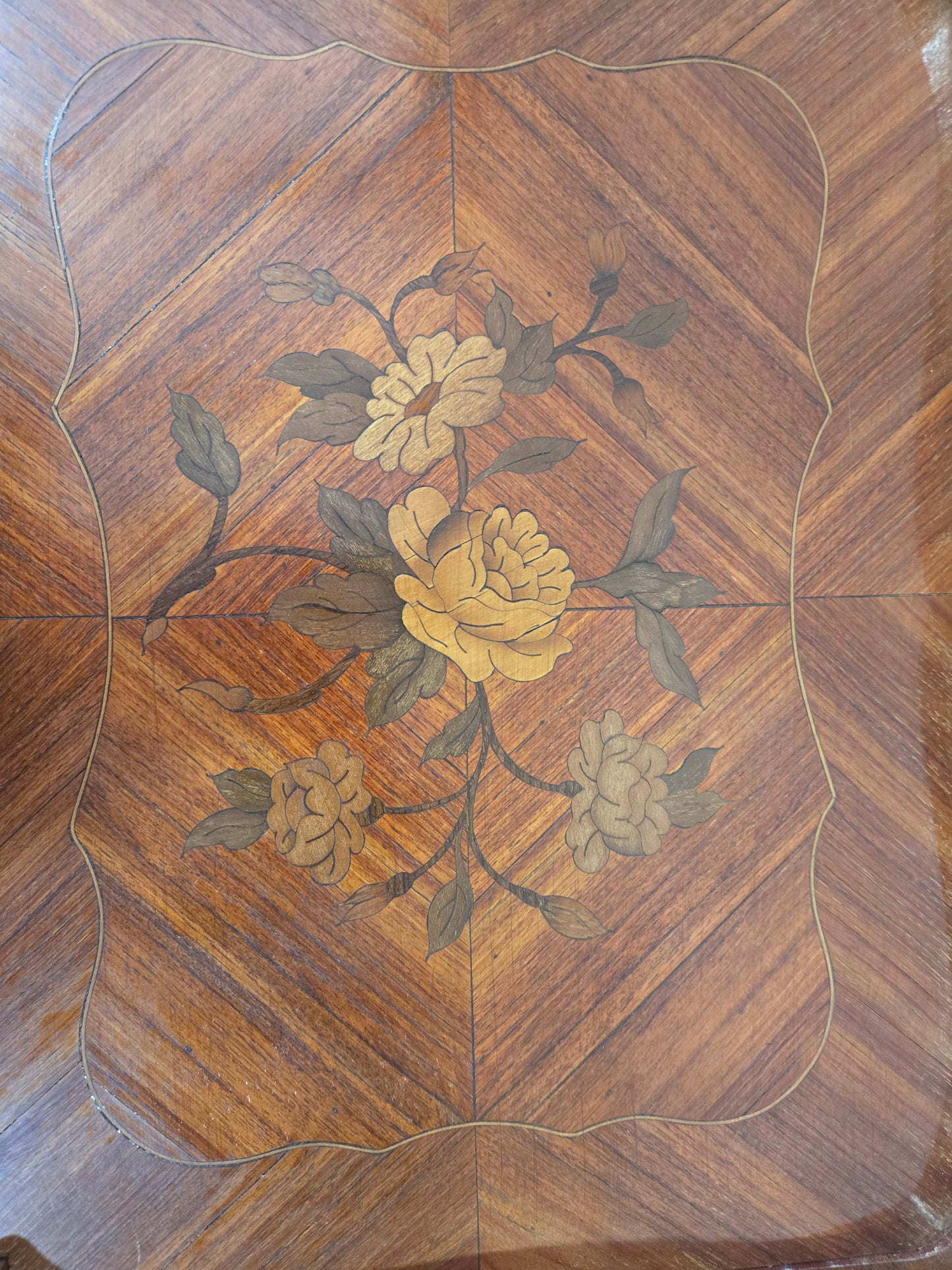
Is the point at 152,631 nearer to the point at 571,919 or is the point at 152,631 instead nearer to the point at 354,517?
the point at 354,517

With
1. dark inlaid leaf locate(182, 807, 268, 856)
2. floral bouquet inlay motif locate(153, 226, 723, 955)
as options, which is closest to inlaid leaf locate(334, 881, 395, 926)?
floral bouquet inlay motif locate(153, 226, 723, 955)

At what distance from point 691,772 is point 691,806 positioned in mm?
35

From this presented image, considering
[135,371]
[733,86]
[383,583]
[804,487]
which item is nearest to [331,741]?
[383,583]

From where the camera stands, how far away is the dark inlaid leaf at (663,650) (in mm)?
837

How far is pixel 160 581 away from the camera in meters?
0.81

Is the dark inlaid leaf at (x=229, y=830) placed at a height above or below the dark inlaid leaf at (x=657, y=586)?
above

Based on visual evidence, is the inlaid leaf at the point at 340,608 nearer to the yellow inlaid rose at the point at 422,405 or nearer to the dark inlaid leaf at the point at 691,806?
the yellow inlaid rose at the point at 422,405

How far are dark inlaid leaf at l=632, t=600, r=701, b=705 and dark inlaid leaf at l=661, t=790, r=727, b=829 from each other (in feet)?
0.32

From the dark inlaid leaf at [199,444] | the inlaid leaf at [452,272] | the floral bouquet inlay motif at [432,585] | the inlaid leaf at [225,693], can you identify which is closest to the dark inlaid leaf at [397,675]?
the floral bouquet inlay motif at [432,585]

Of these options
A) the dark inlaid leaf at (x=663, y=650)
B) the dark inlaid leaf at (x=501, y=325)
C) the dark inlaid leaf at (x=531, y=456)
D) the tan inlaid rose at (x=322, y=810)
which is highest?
the dark inlaid leaf at (x=501, y=325)

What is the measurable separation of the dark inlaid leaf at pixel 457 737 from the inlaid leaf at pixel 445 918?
135 millimetres

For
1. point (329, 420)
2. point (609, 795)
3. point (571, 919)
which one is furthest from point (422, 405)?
point (571, 919)

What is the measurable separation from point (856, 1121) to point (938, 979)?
168 millimetres

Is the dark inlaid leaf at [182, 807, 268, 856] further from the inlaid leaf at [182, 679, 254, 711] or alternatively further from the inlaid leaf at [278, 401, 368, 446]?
the inlaid leaf at [278, 401, 368, 446]
